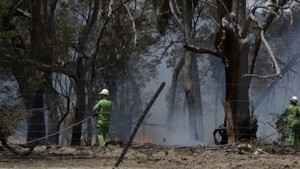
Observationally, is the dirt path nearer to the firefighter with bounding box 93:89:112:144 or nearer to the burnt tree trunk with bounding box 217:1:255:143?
the firefighter with bounding box 93:89:112:144

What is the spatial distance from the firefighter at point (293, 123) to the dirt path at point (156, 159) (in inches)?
143

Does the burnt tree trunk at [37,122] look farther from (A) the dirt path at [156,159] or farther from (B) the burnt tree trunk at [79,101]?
(A) the dirt path at [156,159]

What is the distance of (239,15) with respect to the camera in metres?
19.1

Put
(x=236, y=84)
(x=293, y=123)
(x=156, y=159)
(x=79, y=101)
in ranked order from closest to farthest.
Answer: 1. (x=156, y=159)
2. (x=236, y=84)
3. (x=293, y=123)
4. (x=79, y=101)

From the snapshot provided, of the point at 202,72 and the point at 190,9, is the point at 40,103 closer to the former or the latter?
the point at 190,9

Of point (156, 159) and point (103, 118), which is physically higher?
point (103, 118)

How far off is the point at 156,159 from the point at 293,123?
6035 millimetres

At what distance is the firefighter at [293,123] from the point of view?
64.4 ft

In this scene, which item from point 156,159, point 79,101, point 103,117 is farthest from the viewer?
point 79,101

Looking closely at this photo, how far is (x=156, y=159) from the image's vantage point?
15.1 meters

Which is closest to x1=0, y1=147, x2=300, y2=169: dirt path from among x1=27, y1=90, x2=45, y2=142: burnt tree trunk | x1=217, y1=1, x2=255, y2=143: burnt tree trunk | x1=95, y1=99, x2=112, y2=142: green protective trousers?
x1=95, y1=99, x2=112, y2=142: green protective trousers

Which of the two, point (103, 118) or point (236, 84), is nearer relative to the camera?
point (103, 118)

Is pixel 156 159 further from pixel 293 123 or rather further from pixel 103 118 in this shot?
pixel 293 123

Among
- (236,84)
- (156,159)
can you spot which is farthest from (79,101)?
(156,159)
